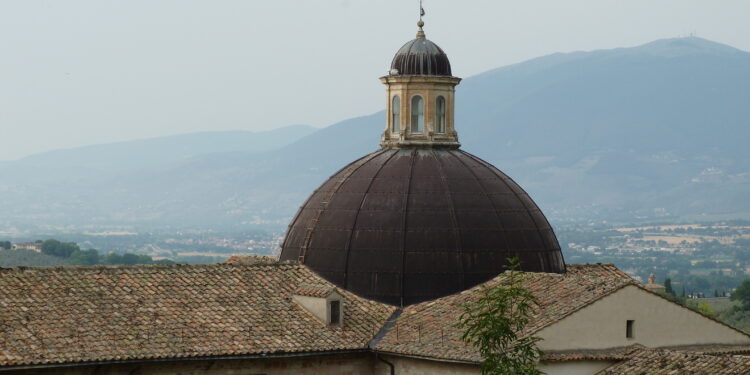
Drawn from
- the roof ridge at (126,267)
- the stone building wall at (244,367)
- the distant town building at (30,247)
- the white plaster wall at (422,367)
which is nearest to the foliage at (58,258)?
the distant town building at (30,247)

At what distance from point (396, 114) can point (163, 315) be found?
11211 mm

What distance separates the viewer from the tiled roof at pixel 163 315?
3344 cm

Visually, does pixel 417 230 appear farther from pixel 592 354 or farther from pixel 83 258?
pixel 83 258

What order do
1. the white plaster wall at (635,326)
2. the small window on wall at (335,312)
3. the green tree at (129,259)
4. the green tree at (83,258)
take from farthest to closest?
the green tree at (129,259) < the green tree at (83,258) < the small window on wall at (335,312) < the white plaster wall at (635,326)

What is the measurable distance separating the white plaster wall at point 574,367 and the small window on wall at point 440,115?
1040 cm

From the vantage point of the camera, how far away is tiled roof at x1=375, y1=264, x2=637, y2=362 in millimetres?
35500

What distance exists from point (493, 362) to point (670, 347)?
8807 millimetres

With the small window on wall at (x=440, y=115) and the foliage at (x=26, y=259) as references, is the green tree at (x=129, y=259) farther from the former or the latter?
the small window on wall at (x=440, y=115)

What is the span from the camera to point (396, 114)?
4456cm

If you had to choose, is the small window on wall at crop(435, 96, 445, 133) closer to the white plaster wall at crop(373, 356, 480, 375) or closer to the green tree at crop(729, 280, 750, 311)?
the white plaster wall at crop(373, 356, 480, 375)

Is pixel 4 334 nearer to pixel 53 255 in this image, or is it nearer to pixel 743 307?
pixel 743 307

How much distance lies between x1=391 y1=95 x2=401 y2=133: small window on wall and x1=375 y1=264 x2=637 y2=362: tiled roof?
6531mm

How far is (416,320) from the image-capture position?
126 feet

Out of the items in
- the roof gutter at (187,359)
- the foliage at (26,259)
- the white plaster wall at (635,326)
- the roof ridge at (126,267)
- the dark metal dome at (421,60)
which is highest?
the dark metal dome at (421,60)
